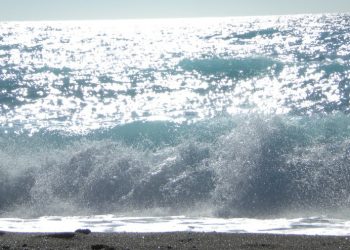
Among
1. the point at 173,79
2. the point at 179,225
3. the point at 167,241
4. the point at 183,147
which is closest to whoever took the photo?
the point at 167,241

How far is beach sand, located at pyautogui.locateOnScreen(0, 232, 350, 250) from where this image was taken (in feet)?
18.5

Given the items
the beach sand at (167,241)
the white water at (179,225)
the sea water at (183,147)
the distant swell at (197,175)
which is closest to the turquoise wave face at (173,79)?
the sea water at (183,147)

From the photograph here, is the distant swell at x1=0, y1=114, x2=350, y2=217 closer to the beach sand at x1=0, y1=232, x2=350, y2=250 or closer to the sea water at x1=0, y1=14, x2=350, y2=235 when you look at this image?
the sea water at x1=0, y1=14, x2=350, y2=235

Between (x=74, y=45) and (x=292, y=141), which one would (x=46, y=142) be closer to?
(x=292, y=141)

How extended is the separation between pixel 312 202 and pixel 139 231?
2687 mm

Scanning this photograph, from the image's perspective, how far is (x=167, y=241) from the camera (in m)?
5.89

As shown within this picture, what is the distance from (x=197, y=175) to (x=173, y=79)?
13460 millimetres

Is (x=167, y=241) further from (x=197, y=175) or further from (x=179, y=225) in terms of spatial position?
(x=197, y=175)

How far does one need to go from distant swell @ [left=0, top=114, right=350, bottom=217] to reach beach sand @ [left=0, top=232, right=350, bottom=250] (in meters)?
1.95

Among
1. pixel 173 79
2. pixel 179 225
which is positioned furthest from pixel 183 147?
pixel 173 79

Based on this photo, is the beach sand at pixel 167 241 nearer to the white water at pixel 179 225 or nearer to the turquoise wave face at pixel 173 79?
the white water at pixel 179 225

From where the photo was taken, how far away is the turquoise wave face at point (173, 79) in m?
16.2

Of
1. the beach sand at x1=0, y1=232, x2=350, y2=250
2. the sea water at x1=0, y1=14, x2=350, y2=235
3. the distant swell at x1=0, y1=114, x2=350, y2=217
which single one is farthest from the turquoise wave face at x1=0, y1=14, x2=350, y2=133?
the beach sand at x1=0, y1=232, x2=350, y2=250

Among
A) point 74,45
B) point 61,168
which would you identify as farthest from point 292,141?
point 74,45
